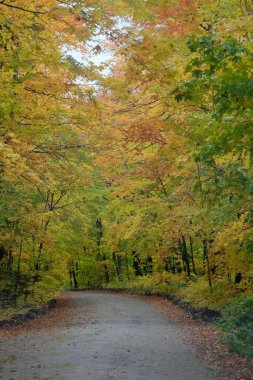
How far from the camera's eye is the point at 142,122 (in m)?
10.4

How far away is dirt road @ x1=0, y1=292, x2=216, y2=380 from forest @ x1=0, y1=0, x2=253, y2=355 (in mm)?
1727

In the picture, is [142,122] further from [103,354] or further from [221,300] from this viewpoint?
[221,300]

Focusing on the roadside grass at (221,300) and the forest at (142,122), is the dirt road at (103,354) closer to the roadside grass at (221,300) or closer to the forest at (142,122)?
the roadside grass at (221,300)

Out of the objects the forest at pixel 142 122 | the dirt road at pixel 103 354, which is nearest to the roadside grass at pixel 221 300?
the forest at pixel 142 122

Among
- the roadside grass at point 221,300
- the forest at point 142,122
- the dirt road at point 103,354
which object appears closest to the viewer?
the forest at point 142,122

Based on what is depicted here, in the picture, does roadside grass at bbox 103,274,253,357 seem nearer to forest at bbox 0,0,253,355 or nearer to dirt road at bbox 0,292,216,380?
forest at bbox 0,0,253,355

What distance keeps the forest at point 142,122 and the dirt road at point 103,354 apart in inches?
68.0

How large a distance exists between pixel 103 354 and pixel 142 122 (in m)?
5.48

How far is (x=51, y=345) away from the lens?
9.48m

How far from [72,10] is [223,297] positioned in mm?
11807

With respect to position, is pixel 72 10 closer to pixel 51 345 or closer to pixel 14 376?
pixel 14 376

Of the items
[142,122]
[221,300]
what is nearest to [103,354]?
[142,122]

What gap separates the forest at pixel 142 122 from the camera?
232 inches

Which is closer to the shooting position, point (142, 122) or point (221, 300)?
point (142, 122)
